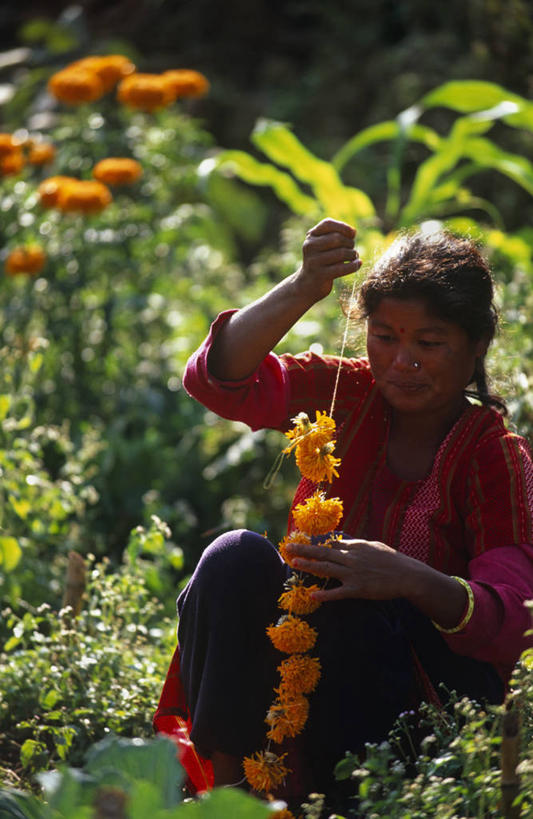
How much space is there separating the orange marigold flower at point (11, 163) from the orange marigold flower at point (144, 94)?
1.93ft

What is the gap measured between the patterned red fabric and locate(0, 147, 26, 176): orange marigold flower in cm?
284

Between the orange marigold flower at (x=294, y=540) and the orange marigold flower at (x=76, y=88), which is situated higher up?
the orange marigold flower at (x=76, y=88)

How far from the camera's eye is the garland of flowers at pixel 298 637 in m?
2.03

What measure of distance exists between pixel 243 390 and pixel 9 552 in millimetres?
1123

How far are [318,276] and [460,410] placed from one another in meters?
0.45

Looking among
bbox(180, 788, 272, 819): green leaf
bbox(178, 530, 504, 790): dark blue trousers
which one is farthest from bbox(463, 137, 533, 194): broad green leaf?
bbox(180, 788, 272, 819): green leaf

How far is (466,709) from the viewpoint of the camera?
177cm

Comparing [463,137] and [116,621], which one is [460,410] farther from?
[463,137]

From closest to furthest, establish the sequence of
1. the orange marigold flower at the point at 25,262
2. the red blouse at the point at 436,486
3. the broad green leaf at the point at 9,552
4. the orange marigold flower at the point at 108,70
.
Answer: the red blouse at the point at 436,486 → the broad green leaf at the point at 9,552 → the orange marigold flower at the point at 25,262 → the orange marigold flower at the point at 108,70

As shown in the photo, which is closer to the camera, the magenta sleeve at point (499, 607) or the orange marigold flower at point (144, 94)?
the magenta sleeve at point (499, 607)

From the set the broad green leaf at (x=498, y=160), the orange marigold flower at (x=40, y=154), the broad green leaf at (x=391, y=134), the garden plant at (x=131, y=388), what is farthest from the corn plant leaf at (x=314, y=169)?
the orange marigold flower at (x=40, y=154)

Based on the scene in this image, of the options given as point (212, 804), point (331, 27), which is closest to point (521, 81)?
point (331, 27)

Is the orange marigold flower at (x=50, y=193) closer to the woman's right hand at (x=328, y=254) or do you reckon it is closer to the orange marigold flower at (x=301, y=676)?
the woman's right hand at (x=328, y=254)

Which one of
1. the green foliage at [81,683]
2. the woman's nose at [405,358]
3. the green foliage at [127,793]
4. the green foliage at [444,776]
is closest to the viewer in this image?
the green foliage at [127,793]
